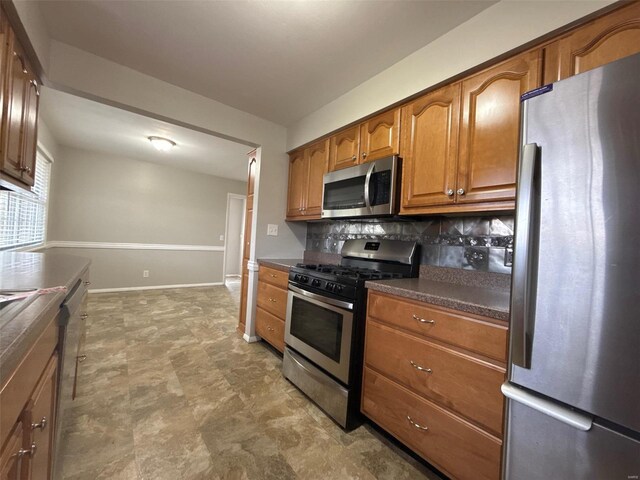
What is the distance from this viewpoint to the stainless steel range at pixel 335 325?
5.32 ft

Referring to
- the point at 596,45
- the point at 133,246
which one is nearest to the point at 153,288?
the point at 133,246

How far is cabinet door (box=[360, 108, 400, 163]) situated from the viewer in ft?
6.19

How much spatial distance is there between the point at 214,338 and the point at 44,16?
8.99 feet

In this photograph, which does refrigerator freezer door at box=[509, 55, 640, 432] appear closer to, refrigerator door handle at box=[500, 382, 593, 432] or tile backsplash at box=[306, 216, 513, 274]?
refrigerator door handle at box=[500, 382, 593, 432]

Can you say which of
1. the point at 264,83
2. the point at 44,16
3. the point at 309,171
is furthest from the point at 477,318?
the point at 44,16

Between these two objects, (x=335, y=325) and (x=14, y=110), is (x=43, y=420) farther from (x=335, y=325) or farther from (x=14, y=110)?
(x=14, y=110)

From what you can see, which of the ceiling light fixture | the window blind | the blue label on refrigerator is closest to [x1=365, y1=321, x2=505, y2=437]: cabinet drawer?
the blue label on refrigerator

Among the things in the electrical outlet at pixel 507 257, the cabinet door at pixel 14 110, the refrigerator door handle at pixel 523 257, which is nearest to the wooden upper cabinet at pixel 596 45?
the refrigerator door handle at pixel 523 257

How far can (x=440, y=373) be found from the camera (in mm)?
1242

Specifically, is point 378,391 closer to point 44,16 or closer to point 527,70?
point 527,70

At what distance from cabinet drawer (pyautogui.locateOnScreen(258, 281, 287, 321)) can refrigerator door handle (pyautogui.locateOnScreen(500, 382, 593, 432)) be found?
5.80 ft

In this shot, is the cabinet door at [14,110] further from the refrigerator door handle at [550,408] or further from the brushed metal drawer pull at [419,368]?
the refrigerator door handle at [550,408]

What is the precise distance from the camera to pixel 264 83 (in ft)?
7.18

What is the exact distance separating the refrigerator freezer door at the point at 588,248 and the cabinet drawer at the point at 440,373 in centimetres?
31
